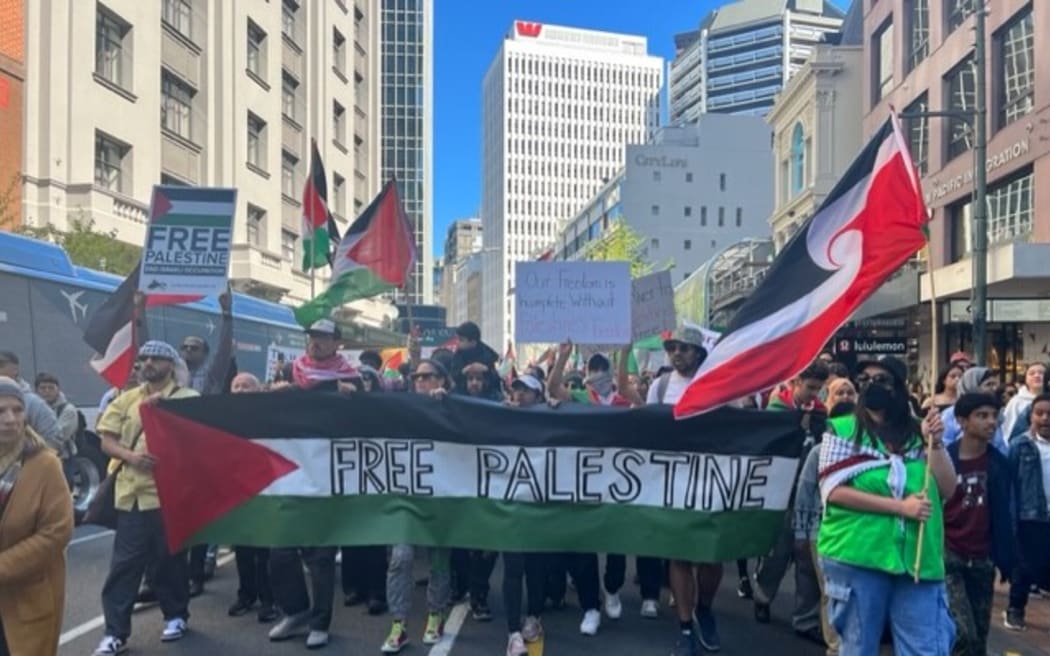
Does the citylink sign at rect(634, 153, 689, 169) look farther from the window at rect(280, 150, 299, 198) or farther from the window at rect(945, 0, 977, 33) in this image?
the window at rect(945, 0, 977, 33)

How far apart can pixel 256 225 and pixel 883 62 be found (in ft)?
71.2

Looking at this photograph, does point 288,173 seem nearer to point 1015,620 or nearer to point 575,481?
point 575,481

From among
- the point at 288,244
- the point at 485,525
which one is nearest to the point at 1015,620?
the point at 485,525

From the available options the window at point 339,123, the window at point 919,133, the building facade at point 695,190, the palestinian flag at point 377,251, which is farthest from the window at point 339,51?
the building facade at point 695,190

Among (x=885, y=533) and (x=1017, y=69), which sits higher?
(x=1017, y=69)

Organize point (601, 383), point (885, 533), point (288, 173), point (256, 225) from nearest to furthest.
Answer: point (885, 533)
point (601, 383)
point (256, 225)
point (288, 173)

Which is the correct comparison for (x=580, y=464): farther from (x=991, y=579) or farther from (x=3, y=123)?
(x=3, y=123)

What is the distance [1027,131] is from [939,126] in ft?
17.1

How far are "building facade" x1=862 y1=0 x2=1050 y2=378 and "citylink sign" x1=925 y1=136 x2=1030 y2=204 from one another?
28 millimetres

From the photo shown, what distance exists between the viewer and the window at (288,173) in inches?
1489

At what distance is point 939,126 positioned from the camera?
2489cm

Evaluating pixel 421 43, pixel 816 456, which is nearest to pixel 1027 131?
pixel 816 456

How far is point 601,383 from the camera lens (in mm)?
9391

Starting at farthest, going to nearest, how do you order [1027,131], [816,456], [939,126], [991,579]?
[939,126], [1027,131], [816,456], [991,579]
